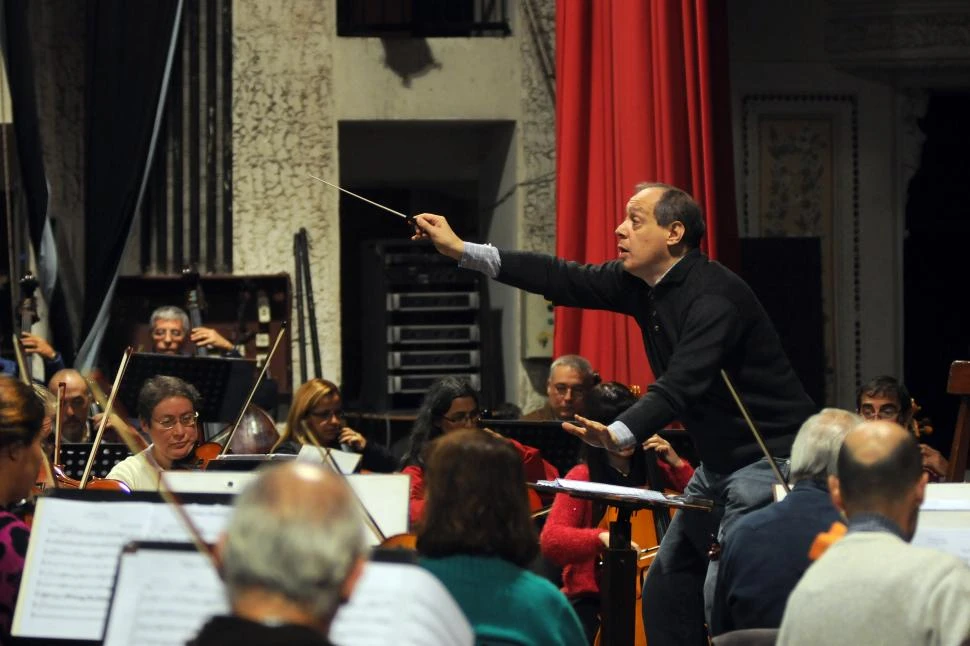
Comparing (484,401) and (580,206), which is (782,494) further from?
(484,401)

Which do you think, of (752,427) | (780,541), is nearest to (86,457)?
(752,427)

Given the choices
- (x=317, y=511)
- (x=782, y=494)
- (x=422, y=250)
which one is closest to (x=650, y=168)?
(x=422, y=250)

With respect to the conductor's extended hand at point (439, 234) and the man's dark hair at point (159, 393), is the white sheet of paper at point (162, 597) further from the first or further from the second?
the man's dark hair at point (159, 393)

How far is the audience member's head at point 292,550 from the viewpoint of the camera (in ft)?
5.18

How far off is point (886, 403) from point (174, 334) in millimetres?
2825

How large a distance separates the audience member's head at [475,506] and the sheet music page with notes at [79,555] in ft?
1.44

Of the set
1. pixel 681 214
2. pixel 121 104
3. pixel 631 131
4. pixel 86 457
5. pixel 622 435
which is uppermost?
pixel 121 104

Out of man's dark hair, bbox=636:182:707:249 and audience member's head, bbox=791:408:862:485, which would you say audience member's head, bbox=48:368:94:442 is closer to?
man's dark hair, bbox=636:182:707:249

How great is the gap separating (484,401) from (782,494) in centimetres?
434

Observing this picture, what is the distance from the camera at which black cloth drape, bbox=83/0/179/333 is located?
731 centimetres

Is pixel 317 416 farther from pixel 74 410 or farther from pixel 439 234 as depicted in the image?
pixel 439 234

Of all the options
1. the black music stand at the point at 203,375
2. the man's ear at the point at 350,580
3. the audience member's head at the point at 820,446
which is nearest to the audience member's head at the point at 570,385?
the black music stand at the point at 203,375

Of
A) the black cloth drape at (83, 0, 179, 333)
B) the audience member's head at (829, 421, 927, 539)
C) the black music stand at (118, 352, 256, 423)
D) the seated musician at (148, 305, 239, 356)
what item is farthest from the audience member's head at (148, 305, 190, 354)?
the audience member's head at (829, 421, 927, 539)

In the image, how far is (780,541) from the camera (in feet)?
9.82
